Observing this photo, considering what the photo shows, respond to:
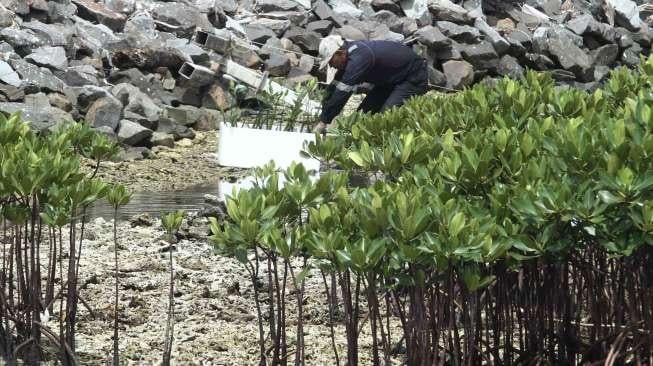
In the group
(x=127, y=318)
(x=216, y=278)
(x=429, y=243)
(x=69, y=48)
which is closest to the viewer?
(x=429, y=243)

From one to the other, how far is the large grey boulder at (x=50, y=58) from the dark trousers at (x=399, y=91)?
4784 mm

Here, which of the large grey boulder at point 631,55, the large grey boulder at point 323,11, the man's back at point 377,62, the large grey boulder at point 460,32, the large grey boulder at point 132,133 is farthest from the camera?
the large grey boulder at point 631,55

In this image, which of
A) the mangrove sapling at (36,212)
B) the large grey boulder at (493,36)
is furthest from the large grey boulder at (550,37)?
the mangrove sapling at (36,212)

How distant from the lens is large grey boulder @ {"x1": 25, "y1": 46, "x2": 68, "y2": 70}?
13.1 metres

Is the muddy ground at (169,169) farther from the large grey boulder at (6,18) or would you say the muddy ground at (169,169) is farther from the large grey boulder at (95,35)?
the large grey boulder at (6,18)

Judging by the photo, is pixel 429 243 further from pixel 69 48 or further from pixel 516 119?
pixel 69 48

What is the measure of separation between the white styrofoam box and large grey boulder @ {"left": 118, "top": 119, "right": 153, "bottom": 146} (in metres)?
2.76

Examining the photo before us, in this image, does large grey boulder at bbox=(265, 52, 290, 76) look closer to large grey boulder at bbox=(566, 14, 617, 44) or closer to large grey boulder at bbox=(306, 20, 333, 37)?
large grey boulder at bbox=(306, 20, 333, 37)

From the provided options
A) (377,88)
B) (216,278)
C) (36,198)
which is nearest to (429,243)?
(36,198)

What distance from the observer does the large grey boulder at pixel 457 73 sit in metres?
17.1

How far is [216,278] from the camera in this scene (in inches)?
225

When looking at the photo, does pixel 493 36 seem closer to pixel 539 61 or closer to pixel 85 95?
pixel 539 61

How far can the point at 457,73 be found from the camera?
56.5 ft

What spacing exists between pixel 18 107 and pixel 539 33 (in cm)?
1150
